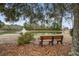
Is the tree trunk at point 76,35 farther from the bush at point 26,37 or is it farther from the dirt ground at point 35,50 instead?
the bush at point 26,37

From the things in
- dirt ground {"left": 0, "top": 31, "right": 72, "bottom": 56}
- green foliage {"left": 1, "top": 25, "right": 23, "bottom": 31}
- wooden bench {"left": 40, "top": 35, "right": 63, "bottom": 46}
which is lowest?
dirt ground {"left": 0, "top": 31, "right": 72, "bottom": 56}

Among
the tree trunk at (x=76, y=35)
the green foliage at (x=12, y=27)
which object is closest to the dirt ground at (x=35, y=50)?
the tree trunk at (x=76, y=35)

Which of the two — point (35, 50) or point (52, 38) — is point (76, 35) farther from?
point (35, 50)

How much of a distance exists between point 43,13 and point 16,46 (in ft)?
1.40

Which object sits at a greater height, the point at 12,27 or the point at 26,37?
the point at 12,27

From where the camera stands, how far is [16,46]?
2223 mm

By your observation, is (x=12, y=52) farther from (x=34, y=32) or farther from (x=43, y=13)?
(x=43, y=13)

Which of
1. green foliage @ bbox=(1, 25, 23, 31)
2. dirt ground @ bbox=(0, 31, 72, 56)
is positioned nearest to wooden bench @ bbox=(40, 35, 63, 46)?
dirt ground @ bbox=(0, 31, 72, 56)

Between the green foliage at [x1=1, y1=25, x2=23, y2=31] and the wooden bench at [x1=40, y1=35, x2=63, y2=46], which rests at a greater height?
the green foliage at [x1=1, y1=25, x2=23, y2=31]

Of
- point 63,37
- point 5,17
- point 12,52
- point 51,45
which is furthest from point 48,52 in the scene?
point 5,17

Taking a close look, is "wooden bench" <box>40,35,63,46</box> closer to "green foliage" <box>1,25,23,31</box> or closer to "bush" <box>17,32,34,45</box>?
"bush" <box>17,32,34,45</box>

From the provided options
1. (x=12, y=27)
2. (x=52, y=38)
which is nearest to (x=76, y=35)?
(x=52, y=38)

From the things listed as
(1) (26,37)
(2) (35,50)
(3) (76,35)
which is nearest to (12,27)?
(1) (26,37)

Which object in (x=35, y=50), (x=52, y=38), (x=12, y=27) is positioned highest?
(x=12, y=27)
